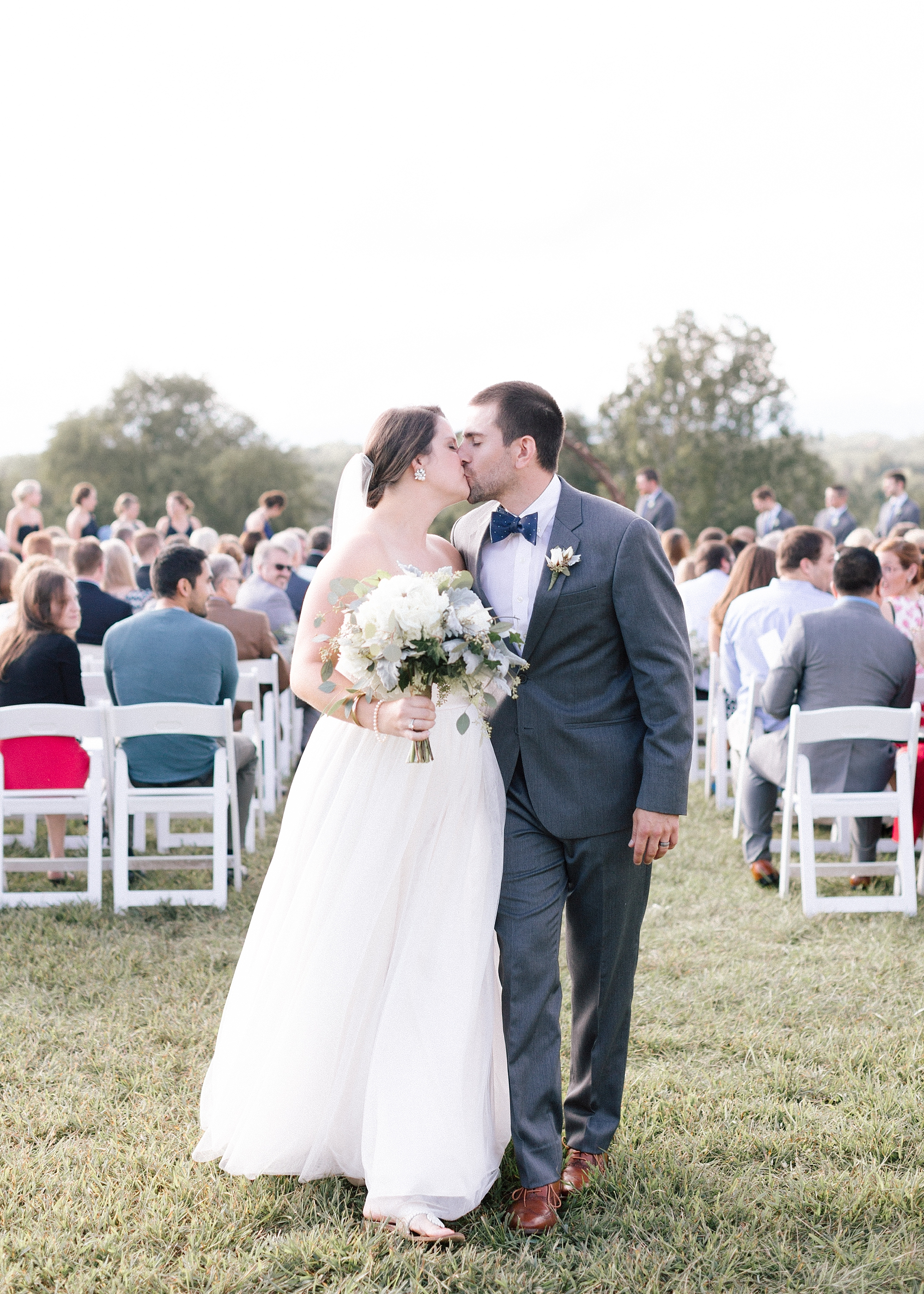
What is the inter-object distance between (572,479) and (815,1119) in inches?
1591

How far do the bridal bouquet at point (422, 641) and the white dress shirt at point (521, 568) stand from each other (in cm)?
22

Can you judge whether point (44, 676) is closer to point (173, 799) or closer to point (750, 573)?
point (173, 799)

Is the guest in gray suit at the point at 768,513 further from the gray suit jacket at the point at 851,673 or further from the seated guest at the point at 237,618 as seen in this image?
the gray suit jacket at the point at 851,673

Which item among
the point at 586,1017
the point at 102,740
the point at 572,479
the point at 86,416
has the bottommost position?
the point at 586,1017

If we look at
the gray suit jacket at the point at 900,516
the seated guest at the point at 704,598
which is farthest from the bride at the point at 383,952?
the gray suit jacket at the point at 900,516

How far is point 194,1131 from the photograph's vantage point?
11.7ft

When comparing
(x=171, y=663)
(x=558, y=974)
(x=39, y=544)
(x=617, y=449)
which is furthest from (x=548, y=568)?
(x=617, y=449)

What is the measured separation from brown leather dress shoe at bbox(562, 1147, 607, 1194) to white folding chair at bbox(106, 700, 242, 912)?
3.09 metres

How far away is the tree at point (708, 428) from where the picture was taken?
45.8m

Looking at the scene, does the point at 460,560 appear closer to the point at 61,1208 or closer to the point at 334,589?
the point at 334,589

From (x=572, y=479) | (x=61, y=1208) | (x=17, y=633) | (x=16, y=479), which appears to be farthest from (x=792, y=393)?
(x=61, y=1208)

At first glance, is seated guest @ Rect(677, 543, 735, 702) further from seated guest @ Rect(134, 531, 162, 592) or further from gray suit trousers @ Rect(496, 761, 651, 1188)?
gray suit trousers @ Rect(496, 761, 651, 1188)

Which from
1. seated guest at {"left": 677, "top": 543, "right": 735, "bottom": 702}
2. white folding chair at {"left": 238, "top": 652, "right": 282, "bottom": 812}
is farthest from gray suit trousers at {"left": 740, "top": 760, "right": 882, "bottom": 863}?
white folding chair at {"left": 238, "top": 652, "right": 282, "bottom": 812}

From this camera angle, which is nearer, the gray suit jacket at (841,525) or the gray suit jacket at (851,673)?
the gray suit jacket at (851,673)
